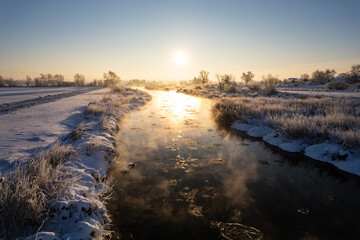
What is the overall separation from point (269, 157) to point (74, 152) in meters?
7.52

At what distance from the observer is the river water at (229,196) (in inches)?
144

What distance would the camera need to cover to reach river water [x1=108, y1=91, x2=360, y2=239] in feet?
12.0

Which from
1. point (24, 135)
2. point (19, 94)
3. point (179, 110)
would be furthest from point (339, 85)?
point (19, 94)

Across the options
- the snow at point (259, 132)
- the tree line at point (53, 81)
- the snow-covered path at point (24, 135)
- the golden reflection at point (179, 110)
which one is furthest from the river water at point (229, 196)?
the tree line at point (53, 81)

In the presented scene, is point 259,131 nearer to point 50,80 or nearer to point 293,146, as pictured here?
point 293,146

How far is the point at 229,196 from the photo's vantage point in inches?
187

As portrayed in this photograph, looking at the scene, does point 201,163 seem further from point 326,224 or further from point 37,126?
point 37,126

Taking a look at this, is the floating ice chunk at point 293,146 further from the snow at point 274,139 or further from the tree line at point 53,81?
Result: the tree line at point 53,81

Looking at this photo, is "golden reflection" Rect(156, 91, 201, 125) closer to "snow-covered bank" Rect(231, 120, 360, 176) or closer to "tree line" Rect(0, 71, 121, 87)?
"snow-covered bank" Rect(231, 120, 360, 176)

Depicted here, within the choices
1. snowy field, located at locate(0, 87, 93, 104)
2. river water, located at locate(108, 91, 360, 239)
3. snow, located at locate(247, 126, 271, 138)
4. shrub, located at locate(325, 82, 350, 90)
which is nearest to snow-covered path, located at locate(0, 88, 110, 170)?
river water, located at locate(108, 91, 360, 239)

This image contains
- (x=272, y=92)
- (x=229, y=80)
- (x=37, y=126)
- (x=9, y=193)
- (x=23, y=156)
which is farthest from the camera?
(x=229, y=80)

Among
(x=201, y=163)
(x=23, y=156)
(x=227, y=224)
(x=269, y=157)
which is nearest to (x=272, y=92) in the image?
(x=269, y=157)

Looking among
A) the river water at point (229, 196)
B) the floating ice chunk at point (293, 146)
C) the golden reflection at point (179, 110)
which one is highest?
the golden reflection at point (179, 110)

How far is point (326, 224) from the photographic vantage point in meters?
3.81
